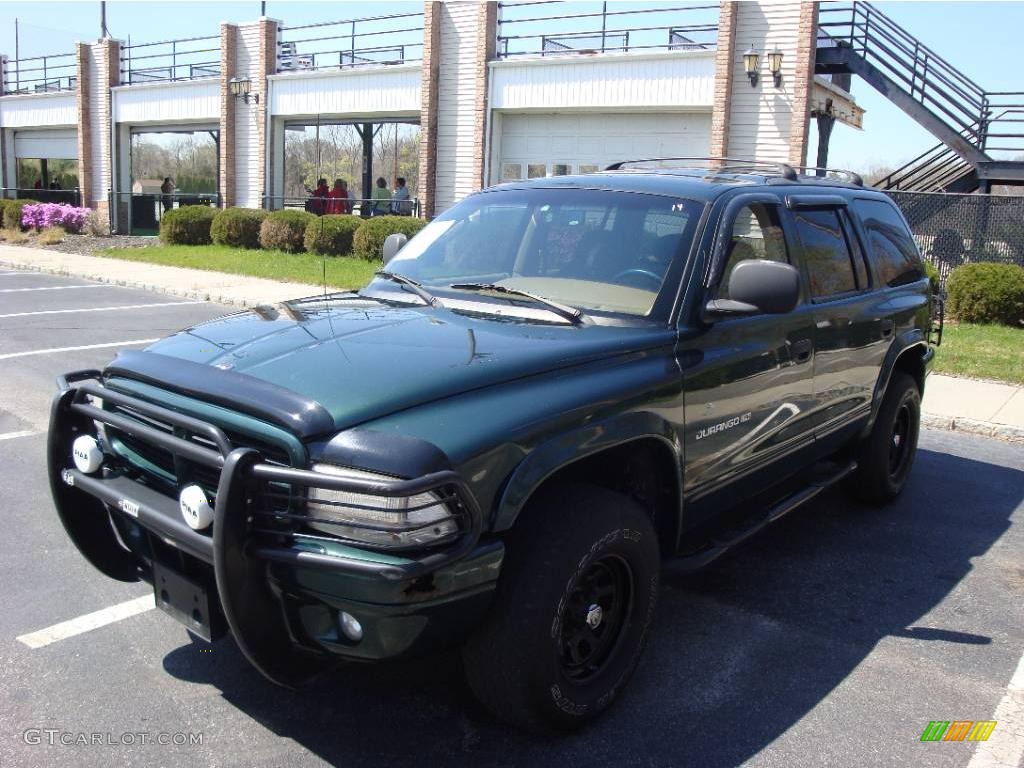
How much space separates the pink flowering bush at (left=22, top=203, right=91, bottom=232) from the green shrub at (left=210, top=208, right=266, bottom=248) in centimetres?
808

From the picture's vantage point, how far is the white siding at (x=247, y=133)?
26172 mm

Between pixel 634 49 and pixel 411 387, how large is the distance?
59.2 feet

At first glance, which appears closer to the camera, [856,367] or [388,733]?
[388,733]

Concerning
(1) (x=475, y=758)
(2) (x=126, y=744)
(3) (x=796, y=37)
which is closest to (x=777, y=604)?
(1) (x=475, y=758)

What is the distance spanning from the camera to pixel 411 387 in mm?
2914

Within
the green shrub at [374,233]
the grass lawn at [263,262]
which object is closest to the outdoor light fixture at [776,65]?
the green shrub at [374,233]

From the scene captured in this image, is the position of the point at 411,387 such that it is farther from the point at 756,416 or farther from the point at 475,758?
the point at 756,416

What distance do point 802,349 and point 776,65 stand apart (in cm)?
1443

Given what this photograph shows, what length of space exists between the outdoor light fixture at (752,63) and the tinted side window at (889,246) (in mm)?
12305

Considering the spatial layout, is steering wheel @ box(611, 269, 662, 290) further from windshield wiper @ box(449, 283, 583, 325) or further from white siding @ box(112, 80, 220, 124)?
white siding @ box(112, 80, 220, 124)

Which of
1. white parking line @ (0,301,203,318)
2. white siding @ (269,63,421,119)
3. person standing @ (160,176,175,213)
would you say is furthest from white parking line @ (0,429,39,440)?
person standing @ (160,176,175,213)

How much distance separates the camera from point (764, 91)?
58.3 ft

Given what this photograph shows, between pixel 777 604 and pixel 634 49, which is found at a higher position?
pixel 634 49

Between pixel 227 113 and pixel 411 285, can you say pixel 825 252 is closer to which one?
pixel 411 285
